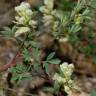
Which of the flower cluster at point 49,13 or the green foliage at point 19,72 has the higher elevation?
the flower cluster at point 49,13

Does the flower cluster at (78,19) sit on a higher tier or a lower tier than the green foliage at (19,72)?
higher

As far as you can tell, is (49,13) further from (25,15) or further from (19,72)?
(19,72)

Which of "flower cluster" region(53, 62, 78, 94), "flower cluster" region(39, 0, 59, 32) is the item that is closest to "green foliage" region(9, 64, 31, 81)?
"flower cluster" region(53, 62, 78, 94)

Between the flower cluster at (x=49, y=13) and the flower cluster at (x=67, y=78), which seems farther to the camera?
the flower cluster at (x=49, y=13)

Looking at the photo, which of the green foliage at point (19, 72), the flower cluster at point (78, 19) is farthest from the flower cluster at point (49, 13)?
the green foliage at point (19, 72)

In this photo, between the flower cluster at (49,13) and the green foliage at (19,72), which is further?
the flower cluster at (49,13)

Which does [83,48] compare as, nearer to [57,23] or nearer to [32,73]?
[57,23]

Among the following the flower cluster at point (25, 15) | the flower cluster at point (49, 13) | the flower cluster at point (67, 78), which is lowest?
the flower cluster at point (67, 78)

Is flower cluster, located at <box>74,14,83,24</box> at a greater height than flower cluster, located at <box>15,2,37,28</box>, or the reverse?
flower cluster, located at <box>15,2,37,28</box>

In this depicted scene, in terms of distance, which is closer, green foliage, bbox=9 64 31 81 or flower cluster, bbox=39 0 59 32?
green foliage, bbox=9 64 31 81

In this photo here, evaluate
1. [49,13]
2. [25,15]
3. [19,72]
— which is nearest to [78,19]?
[49,13]

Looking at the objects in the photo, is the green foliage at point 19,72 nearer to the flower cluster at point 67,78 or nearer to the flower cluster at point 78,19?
the flower cluster at point 67,78

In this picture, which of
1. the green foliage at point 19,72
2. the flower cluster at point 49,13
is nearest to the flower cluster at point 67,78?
the green foliage at point 19,72

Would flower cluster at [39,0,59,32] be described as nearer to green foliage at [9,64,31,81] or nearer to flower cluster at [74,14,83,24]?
flower cluster at [74,14,83,24]
